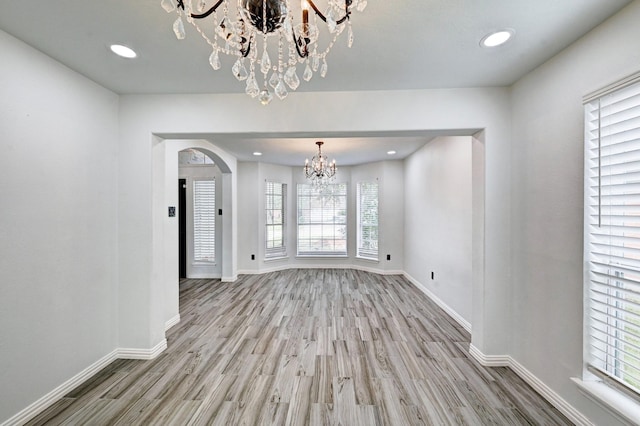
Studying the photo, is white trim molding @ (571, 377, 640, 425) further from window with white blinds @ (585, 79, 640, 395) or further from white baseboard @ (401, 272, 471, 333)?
white baseboard @ (401, 272, 471, 333)

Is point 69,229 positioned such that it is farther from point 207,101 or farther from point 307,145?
point 307,145

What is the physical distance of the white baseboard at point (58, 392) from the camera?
1786 mm

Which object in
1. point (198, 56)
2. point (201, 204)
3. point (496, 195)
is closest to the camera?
point (198, 56)

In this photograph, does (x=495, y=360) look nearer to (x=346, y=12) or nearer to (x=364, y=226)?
(x=346, y=12)

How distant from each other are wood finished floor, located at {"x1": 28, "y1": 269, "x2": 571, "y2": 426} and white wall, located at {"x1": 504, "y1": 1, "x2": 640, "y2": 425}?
0.40 meters

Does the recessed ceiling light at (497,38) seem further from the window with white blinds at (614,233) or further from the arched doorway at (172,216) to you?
the arched doorway at (172,216)

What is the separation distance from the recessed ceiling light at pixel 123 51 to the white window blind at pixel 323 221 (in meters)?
4.84

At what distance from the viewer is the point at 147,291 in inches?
103

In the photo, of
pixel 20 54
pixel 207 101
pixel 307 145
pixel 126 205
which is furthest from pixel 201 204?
pixel 20 54

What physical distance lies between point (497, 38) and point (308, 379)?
2.85m

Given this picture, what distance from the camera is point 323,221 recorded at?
6664 millimetres

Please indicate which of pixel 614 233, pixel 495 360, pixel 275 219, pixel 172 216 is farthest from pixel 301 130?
pixel 275 219

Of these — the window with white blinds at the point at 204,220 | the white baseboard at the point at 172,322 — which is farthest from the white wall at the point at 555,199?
the window with white blinds at the point at 204,220

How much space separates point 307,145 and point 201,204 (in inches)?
102
